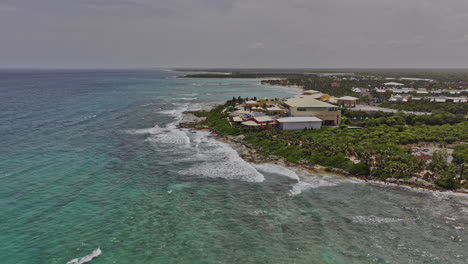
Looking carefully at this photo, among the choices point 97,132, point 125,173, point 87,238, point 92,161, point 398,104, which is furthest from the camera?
point 398,104

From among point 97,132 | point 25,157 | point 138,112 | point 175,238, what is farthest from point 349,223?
point 138,112

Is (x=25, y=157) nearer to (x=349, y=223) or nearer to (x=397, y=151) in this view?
(x=349, y=223)

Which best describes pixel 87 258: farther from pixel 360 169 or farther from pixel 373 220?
pixel 360 169

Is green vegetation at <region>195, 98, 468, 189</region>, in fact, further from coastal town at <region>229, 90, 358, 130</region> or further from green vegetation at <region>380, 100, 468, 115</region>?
green vegetation at <region>380, 100, 468, 115</region>

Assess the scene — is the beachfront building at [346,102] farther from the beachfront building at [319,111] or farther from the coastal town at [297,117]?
the beachfront building at [319,111]

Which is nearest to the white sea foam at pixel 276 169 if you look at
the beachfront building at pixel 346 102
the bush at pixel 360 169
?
the bush at pixel 360 169

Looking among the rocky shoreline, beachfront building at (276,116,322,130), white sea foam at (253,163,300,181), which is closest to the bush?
the rocky shoreline

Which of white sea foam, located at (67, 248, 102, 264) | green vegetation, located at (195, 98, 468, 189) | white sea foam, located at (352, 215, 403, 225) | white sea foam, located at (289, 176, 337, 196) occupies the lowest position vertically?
white sea foam, located at (67, 248, 102, 264)

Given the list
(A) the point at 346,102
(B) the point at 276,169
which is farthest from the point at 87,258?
(A) the point at 346,102
